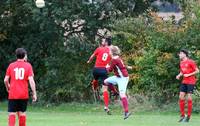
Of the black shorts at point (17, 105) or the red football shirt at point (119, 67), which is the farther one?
the red football shirt at point (119, 67)

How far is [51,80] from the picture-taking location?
1136 inches

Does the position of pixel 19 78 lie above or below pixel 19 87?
above

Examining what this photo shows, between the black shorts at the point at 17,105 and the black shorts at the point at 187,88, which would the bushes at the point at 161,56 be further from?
the black shorts at the point at 17,105

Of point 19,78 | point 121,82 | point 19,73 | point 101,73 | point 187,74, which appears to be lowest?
point 121,82

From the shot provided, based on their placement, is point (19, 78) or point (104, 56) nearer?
point (19, 78)

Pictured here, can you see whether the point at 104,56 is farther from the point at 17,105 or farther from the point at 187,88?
the point at 17,105

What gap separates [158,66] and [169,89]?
963mm

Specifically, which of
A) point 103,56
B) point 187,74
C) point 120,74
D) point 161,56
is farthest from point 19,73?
point 161,56

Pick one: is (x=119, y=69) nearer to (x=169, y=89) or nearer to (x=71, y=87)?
(x=169, y=89)

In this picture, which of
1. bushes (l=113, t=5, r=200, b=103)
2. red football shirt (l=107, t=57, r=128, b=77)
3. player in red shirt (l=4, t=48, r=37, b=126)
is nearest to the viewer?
player in red shirt (l=4, t=48, r=37, b=126)

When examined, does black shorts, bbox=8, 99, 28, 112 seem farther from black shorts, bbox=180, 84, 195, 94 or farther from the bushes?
the bushes

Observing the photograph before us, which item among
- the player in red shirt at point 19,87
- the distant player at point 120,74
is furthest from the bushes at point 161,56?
the player in red shirt at point 19,87

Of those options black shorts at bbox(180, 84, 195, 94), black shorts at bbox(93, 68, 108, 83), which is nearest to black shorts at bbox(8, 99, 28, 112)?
black shorts at bbox(180, 84, 195, 94)

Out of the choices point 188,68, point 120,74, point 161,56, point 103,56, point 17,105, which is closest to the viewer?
point 17,105
